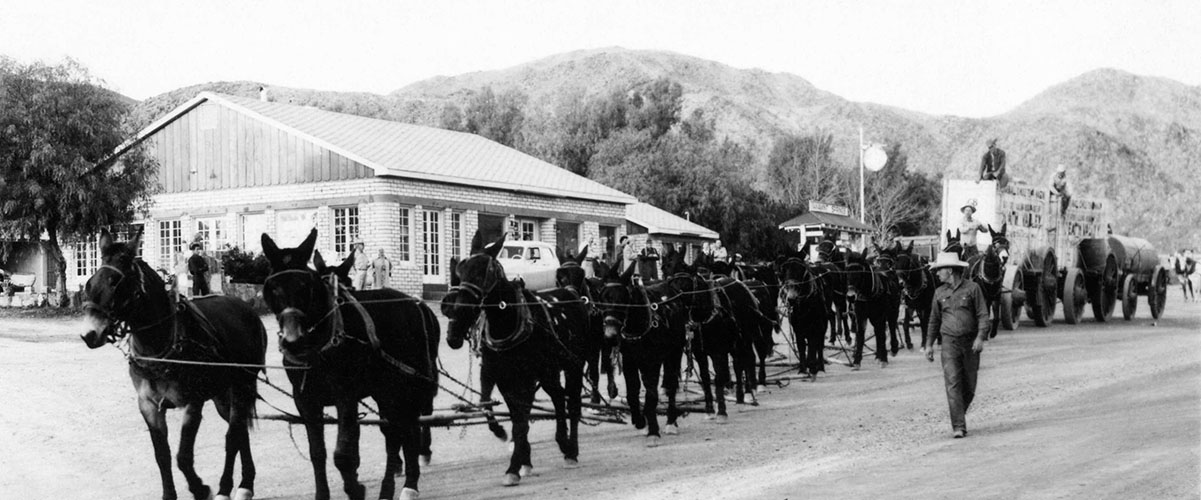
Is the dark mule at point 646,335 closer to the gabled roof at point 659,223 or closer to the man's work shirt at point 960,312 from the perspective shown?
the man's work shirt at point 960,312

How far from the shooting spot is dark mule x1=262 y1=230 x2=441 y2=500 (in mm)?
6840

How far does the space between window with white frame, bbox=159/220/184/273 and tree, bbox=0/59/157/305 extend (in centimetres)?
575

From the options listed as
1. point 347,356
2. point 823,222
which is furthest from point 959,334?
point 823,222

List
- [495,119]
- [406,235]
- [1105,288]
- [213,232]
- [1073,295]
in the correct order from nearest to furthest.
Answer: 1. [1073,295]
2. [1105,288]
3. [406,235]
4. [213,232]
5. [495,119]

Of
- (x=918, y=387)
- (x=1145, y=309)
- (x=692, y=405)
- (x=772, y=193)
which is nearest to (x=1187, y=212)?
(x=1145, y=309)

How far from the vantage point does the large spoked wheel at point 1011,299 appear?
21.7 meters

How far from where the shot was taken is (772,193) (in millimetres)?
78375

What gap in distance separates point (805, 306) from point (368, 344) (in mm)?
9257

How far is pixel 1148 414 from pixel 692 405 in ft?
15.4

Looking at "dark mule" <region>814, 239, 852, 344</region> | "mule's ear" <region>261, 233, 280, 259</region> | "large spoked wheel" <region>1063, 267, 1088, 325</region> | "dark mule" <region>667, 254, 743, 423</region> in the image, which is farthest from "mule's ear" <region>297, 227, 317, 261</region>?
"large spoked wheel" <region>1063, 267, 1088, 325</region>

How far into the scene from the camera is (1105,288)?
24.7 metres

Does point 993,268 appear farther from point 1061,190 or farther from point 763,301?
point 1061,190

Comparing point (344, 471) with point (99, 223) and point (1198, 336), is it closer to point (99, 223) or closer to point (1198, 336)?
point (1198, 336)

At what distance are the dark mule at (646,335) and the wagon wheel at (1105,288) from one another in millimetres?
16768
